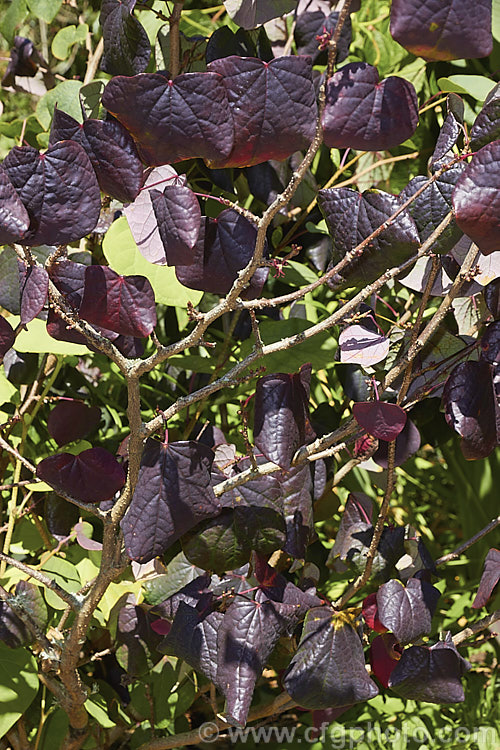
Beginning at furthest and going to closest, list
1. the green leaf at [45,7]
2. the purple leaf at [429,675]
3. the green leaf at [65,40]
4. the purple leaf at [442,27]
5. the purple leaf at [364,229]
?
1. the green leaf at [65,40]
2. the green leaf at [45,7]
3. the purple leaf at [429,675]
4. the purple leaf at [364,229]
5. the purple leaf at [442,27]

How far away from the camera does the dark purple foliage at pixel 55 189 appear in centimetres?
40

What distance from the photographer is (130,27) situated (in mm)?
483

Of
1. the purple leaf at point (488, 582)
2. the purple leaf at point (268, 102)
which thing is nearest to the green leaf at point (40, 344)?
the purple leaf at point (268, 102)

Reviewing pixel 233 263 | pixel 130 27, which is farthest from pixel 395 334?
pixel 130 27

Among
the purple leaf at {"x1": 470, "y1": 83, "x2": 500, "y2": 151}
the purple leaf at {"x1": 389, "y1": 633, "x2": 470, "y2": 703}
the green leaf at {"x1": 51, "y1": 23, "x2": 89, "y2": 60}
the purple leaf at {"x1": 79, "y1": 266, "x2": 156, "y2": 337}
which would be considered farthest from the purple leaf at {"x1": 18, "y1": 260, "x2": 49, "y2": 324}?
the green leaf at {"x1": 51, "y1": 23, "x2": 89, "y2": 60}

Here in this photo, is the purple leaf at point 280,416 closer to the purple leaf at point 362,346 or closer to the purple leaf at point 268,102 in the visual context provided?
the purple leaf at point 362,346

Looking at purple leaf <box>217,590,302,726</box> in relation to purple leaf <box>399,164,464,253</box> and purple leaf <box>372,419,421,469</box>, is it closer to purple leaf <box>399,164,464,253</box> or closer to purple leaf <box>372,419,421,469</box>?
purple leaf <box>372,419,421,469</box>

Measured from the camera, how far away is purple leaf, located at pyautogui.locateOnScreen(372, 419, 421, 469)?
61cm

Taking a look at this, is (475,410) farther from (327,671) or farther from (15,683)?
(15,683)

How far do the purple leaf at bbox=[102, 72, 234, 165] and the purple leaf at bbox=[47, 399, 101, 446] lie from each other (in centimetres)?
33

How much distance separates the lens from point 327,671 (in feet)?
1.82

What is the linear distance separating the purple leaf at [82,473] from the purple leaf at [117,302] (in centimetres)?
16

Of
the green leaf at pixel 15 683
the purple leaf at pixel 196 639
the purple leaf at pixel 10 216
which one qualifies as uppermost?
the purple leaf at pixel 10 216

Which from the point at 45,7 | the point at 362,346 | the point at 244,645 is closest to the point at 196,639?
the point at 244,645
